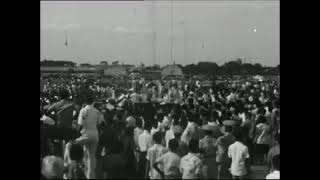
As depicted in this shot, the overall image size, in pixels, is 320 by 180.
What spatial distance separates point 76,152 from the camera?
11.2 feet

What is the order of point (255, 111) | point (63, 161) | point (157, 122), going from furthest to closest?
point (255, 111) → point (157, 122) → point (63, 161)

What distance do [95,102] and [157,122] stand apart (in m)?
0.53

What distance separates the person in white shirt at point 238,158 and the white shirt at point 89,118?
1.01m

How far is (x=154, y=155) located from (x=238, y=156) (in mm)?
579

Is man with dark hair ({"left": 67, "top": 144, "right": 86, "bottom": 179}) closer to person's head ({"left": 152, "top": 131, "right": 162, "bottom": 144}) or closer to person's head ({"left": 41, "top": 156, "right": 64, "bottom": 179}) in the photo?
person's head ({"left": 41, "top": 156, "right": 64, "bottom": 179})

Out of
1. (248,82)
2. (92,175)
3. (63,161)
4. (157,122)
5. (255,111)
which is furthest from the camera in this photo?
(248,82)

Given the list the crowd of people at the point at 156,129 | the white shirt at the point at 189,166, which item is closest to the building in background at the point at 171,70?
the crowd of people at the point at 156,129

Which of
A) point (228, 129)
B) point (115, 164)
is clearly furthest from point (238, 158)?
point (115, 164)

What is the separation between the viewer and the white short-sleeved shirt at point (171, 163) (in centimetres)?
314
